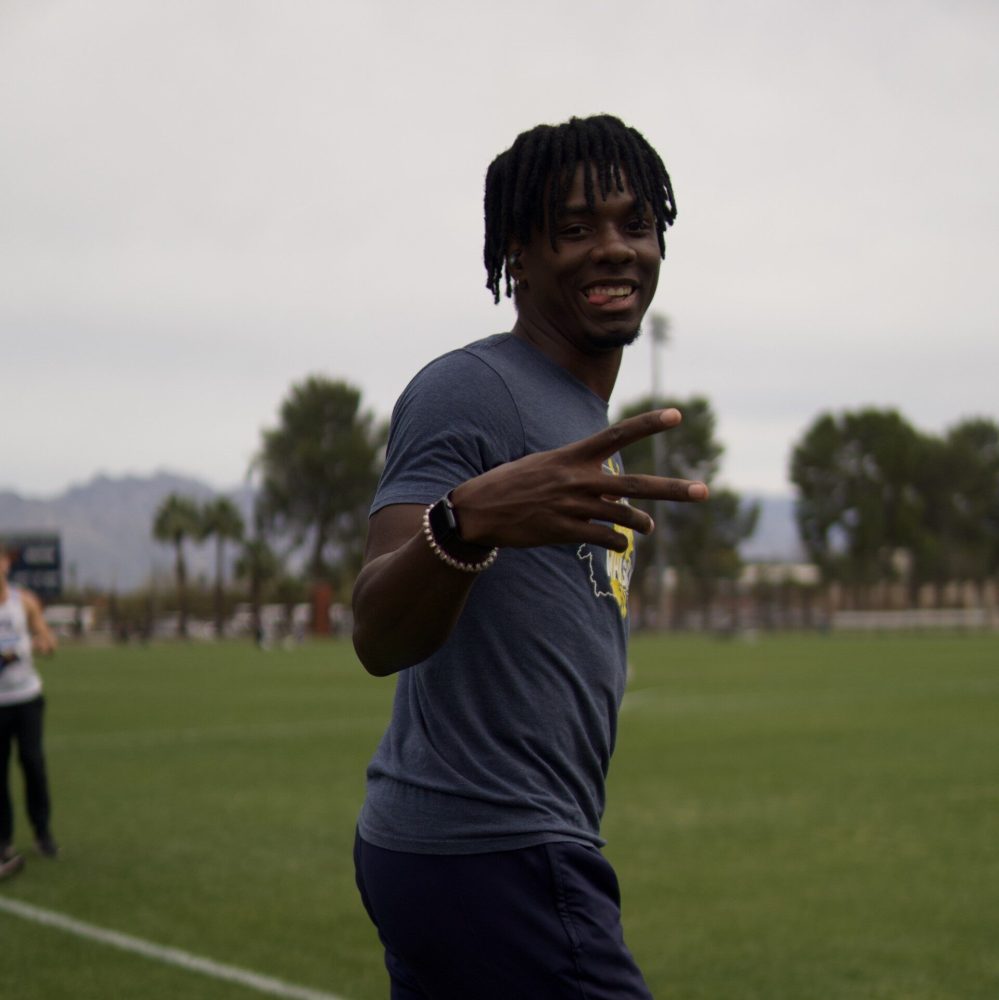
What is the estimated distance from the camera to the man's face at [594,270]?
264 cm

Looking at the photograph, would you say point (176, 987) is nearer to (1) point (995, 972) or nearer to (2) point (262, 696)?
(1) point (995, 972)

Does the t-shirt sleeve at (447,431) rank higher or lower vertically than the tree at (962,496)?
lower

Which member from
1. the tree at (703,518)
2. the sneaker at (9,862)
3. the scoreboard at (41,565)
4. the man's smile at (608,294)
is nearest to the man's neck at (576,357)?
the man's smile at (608,294)

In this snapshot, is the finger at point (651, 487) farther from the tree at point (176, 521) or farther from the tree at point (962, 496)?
the tree at point (962, 496)

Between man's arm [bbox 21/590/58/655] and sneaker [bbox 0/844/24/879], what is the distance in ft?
4.59

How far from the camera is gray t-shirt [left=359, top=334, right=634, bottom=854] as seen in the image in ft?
7.94

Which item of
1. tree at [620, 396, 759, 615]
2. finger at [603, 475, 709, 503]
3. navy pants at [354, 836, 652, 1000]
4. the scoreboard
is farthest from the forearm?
tree at [620, 396, 759, 615]

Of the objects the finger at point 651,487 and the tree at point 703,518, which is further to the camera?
the tree at point 703,518

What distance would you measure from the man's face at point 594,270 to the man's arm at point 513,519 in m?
0.51

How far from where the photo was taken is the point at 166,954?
6.80 meters

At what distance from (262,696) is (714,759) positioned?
Answer: 40.5 feet

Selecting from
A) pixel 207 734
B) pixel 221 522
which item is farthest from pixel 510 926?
pixel 221 522

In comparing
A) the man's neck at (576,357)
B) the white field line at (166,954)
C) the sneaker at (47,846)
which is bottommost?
the white field line at (166,954)

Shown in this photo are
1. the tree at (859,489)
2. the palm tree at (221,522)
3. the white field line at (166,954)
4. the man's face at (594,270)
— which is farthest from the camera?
the tree at (859,489)
